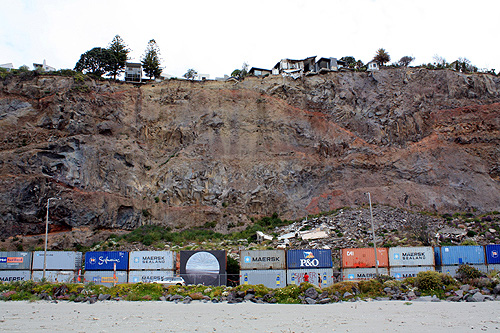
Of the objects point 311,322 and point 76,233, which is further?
point 76,233

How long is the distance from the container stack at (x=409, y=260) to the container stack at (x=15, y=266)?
27.5m

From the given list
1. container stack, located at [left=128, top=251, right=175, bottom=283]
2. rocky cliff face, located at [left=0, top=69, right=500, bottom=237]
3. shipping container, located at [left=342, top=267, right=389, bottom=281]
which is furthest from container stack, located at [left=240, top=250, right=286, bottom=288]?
rocky cliff face, located at [left=0, top=69, right=500, bottom=237]

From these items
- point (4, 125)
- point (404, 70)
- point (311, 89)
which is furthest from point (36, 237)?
point (404, 70)

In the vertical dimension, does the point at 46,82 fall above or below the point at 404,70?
below

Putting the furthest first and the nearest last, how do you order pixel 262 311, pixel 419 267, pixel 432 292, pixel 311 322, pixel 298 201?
pixel 298 201 < pixel 419 267 < pixel 432 292 < pixel 262 311 < pixel 311 322

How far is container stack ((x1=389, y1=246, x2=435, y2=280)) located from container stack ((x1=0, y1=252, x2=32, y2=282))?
27529 mm

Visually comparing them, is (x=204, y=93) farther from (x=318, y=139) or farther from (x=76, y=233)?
(x=76, y=233)

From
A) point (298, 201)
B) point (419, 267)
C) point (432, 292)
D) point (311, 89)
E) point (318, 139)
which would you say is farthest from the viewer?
point (311, 89)

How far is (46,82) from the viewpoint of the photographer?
53719mm

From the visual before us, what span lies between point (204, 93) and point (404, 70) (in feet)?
100.0

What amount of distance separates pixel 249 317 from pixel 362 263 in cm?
1665

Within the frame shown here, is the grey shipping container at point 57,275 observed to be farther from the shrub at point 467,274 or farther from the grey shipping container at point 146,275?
the shrub at point 467,274

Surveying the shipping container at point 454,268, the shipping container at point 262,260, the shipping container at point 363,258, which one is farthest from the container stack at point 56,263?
the shipping container at point 454,268

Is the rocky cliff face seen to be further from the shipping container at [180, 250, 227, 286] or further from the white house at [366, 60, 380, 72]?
the shipping container at [180, 250, 227, 286]
